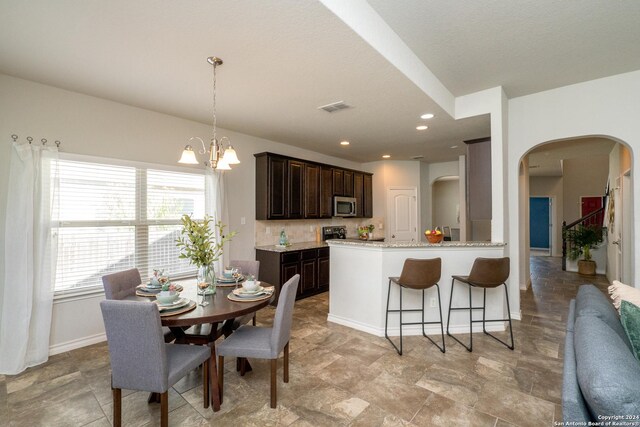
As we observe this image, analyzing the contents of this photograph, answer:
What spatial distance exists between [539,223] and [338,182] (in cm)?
869

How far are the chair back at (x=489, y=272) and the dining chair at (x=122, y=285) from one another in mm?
2989

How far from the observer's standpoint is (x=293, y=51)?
2400 millimetres

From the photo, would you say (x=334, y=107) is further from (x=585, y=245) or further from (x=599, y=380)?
(x=585, y=245)

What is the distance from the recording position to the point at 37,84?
3.01 metres

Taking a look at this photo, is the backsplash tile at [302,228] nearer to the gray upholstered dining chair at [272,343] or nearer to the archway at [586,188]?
the gray upholstered dining chair at [272,343]

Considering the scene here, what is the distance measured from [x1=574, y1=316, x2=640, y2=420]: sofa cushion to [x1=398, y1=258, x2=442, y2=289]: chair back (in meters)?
1.76

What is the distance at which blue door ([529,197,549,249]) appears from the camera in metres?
10.5

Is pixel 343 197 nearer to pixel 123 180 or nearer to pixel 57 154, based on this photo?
pixel 123 180

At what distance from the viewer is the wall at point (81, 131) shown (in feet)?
9.43

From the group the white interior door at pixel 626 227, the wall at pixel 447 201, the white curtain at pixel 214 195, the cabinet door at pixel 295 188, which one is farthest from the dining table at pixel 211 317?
the wall at pixel 447 201

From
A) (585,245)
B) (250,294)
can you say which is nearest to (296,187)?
(250,294)

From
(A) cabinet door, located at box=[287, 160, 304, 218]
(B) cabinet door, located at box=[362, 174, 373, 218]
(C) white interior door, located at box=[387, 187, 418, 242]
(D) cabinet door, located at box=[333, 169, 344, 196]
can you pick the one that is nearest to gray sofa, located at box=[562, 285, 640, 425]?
(A) cabinet door, located at box=[287, 160, 304, 218]

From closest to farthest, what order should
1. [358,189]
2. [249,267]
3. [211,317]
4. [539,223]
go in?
1. [211,317]
2. [249,267]
3. [358,189]
4. [539,223]

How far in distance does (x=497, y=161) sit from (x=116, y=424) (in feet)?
14.4
